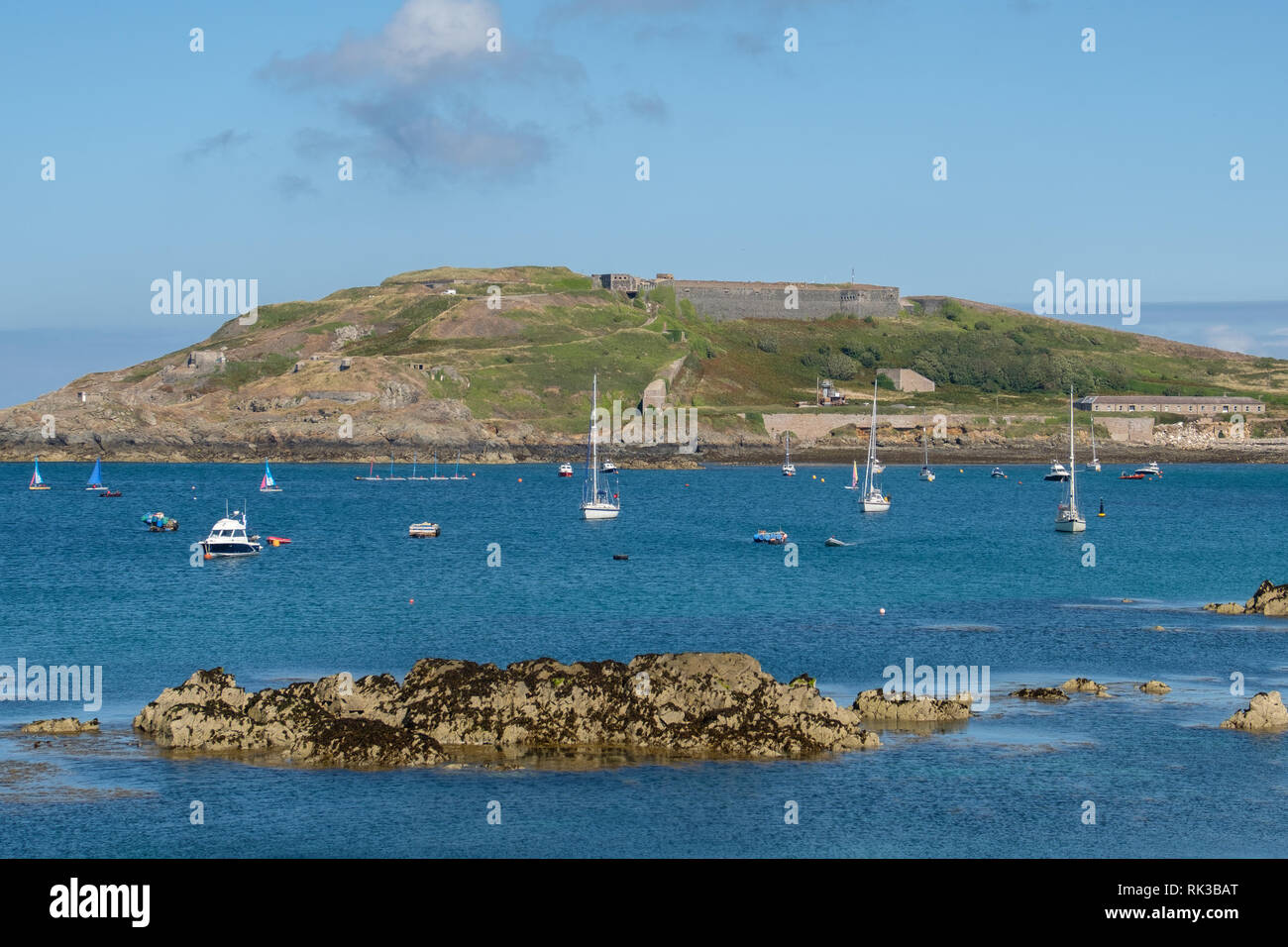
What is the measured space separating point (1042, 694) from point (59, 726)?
923 inches

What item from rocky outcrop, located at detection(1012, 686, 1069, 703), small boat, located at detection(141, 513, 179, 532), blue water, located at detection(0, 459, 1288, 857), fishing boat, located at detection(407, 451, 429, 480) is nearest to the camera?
blue water, located at detection(0, 459, 1288, 857)

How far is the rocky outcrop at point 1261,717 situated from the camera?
107 feet

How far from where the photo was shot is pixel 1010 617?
172ft

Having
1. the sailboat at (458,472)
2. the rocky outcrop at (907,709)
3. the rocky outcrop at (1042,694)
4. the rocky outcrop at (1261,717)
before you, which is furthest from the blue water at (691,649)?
the sailboat at (458,472)

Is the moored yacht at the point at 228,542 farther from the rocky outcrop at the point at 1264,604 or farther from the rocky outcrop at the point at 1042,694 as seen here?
the rocky outcrop at the point at 1042,694

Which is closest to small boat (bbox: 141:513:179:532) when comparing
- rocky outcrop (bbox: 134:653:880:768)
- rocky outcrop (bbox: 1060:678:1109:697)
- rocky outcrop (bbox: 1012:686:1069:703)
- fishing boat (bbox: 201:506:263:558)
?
fishing boat (bbox: 201:506:263:558)

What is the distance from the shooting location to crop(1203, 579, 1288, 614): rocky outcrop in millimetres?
50344

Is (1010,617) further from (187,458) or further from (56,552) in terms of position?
(187,458)

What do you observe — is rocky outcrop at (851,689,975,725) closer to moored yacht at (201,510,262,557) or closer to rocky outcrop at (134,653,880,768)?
rocky outcrop at (134,653,880,768)

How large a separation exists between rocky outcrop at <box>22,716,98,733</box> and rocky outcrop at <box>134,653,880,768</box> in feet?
3.80

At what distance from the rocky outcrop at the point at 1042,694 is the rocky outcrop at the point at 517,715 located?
21.5 ft

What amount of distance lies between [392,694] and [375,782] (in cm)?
440

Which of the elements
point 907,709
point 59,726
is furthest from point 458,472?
point 907,709
